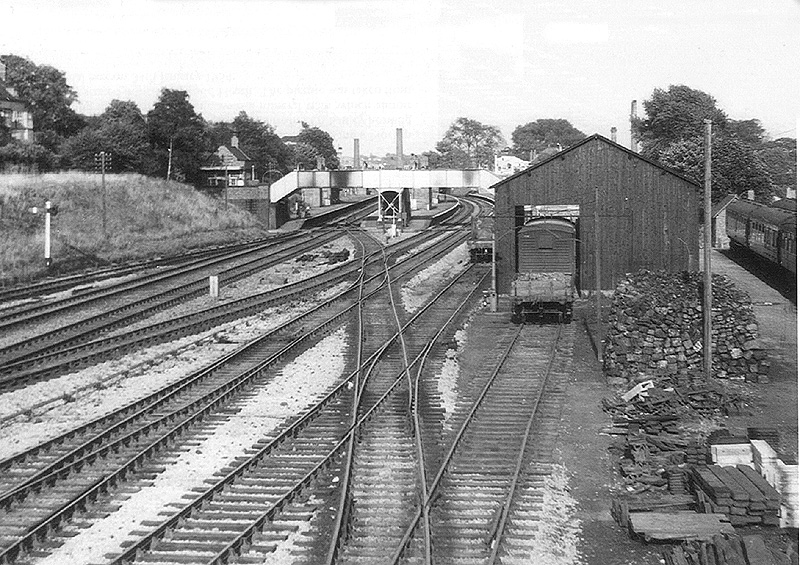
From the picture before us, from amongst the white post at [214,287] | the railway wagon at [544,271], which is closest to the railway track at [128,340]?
the white post at [214,287]

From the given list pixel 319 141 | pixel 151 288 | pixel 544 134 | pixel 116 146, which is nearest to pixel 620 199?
pixel 151 288

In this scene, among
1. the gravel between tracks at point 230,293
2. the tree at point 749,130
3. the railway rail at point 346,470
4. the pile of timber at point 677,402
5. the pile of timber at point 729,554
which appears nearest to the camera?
the pile of timber at point 729,554

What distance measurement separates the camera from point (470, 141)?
532ft

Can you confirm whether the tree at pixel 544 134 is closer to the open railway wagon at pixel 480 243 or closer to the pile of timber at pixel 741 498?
the open railway wagon at pixel 480 243

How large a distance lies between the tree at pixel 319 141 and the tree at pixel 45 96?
193ft

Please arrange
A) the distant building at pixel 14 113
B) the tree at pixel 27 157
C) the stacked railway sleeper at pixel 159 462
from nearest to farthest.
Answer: the stacked railway sleeper at pixel 159 462, the tree at pixel 27 157, the distant building at pixel 14 113

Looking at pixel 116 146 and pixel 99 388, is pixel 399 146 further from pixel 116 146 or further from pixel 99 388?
pixel 99 388

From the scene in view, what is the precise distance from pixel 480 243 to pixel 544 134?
6245 inches

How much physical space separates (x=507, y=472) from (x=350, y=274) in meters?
24.6

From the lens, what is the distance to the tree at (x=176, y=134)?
66.2 meters

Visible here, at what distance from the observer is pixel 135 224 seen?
4969cm

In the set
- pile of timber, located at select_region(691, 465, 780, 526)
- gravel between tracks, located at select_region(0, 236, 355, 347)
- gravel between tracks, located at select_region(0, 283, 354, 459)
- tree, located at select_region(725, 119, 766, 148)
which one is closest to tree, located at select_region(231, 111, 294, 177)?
tree, located at select_region(725, 119, 766, 148)

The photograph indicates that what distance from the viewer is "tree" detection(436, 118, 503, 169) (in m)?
160

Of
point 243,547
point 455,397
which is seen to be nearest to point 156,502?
point 243,547
